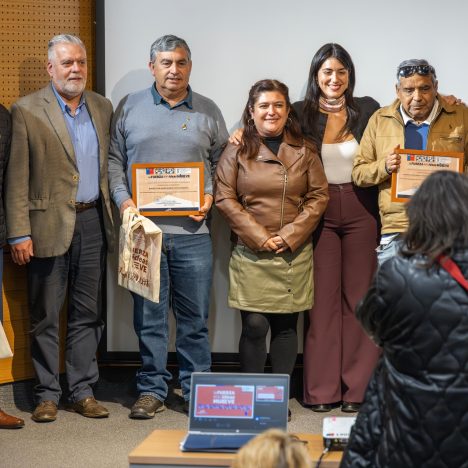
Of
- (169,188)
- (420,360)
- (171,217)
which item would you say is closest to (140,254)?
(171,217)

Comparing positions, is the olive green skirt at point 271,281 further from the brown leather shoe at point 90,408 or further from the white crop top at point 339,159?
the brown leather shoe at point 90,408

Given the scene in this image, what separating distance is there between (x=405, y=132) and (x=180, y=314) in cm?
153

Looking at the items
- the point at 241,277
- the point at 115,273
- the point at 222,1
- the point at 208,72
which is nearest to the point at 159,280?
the point at 241,277

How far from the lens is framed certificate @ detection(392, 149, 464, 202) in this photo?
14.7ft

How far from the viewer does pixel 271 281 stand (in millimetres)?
4660

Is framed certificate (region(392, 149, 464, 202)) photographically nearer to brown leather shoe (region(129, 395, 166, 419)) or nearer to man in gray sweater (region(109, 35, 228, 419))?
man in gray sweater (region(109, 35, 228, 419))

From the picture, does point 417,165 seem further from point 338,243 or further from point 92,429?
point 92,429

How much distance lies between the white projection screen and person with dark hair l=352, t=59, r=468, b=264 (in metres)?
0.53

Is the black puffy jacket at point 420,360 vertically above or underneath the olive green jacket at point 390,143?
underneath

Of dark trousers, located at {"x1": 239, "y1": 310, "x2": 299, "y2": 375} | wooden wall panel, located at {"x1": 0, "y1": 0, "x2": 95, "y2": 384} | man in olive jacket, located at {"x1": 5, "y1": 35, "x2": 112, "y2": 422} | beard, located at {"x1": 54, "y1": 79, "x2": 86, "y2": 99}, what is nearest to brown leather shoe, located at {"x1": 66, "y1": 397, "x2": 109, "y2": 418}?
man in olive jacket, located at {"x1": 5, "y1": 35, "x2": 112, "y2": 422}

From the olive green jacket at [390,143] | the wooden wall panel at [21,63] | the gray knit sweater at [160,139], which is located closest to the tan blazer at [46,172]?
the gray knit sweater at [160,139]

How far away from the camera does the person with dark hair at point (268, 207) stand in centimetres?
462

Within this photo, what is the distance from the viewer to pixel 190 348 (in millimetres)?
4855

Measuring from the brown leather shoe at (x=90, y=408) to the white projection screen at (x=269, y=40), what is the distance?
2.83ft
